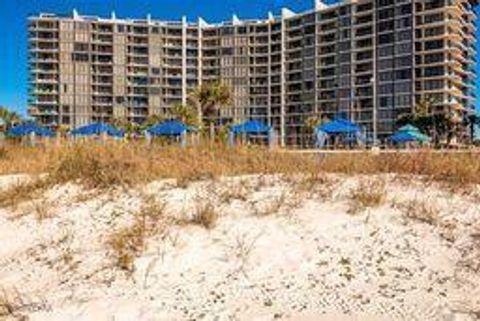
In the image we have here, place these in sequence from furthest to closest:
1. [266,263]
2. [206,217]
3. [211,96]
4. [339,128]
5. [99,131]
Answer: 1. [211,96]
2. [339,128]
3. [99,131]
4. [206,217]
5. [266,263]

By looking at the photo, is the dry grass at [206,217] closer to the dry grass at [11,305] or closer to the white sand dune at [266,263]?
the white sand dune at [266,263]

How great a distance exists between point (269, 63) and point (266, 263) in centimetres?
14359

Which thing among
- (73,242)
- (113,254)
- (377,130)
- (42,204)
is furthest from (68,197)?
(377,130)

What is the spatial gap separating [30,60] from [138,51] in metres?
20.9

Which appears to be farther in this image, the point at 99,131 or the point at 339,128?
the point at 339,128

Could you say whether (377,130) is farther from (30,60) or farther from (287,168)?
(287,168)

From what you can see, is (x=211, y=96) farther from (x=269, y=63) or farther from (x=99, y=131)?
(x=99, y=131)

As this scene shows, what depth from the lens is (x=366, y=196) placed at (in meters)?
10.1

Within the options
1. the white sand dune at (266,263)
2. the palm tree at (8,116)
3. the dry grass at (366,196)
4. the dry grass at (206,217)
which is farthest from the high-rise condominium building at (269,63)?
the dry grass at (206,217)

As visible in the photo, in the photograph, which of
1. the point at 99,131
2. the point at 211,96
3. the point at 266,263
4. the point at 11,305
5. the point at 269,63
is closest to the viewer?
the point at 11,305

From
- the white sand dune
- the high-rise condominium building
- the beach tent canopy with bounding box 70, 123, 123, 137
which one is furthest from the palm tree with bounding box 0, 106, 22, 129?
the white sand dune

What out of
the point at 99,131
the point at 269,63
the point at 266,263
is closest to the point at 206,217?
the point at 266,263

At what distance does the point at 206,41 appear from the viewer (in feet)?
530

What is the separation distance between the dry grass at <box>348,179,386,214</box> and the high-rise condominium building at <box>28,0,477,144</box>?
115 metres
